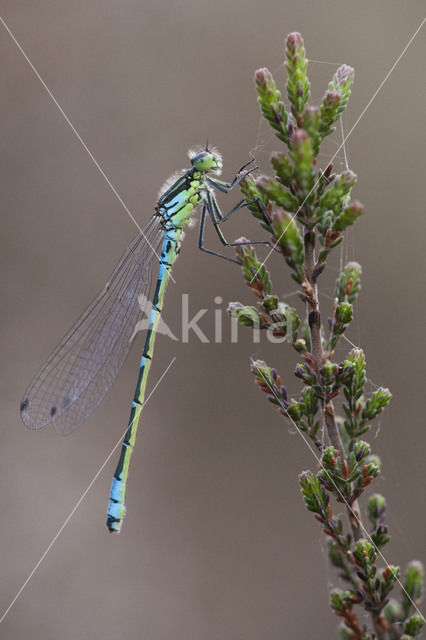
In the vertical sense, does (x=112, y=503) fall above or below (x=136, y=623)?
above

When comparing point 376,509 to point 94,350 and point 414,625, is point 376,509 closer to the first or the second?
point 414,625

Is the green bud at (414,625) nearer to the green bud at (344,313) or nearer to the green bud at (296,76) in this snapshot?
the green bud at (344,313)

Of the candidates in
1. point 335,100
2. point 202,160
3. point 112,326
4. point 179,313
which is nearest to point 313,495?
point 335,100

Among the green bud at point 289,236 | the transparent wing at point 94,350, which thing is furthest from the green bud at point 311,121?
the transparent wing at point 94,350

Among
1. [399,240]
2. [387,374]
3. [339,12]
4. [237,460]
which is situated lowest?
[237,460]

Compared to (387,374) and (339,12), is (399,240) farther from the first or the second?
(339,12)

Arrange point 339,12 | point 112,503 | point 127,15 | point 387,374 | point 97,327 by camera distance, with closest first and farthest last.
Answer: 1. point 112,503
2. point 97,327
3. point 387,374
4. point 339,12
5. point 127,15

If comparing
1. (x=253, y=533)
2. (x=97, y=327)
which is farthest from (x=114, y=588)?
(x=97, y=327)

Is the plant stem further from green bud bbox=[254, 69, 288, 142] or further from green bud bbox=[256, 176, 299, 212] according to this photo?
green bud bbox=[254, 69, 288, 142]
